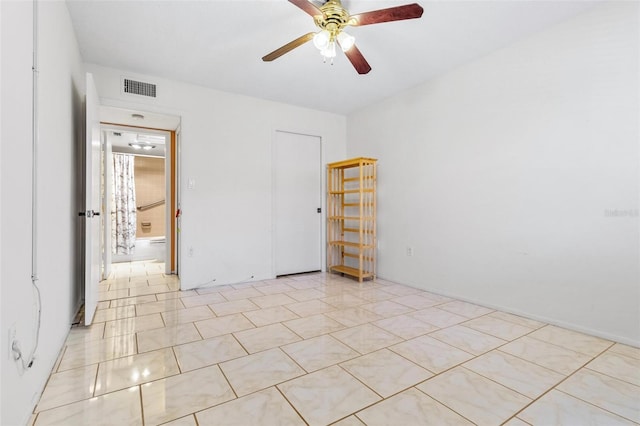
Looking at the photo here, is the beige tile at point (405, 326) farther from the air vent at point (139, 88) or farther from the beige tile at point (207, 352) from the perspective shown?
the air vent at point (139, 88)

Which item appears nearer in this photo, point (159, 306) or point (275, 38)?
point (275, 38)

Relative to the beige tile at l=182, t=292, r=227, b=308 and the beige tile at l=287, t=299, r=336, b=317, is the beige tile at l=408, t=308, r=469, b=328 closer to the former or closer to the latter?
the beige tile at l=287, t=299, r=336, b=317

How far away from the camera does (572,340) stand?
89.3 inches

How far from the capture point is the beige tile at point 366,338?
2164 millimetres

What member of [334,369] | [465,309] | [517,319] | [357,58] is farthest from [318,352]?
[357,58]

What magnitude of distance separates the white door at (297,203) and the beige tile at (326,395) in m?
2.69

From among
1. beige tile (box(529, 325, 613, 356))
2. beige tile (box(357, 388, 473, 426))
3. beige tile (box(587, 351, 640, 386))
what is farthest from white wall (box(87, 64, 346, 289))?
beige tile (box(587, 351, 640, 386))

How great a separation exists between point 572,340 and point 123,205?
768cm

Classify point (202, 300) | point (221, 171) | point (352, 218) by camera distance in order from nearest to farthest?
point (202, 300) < point (221, 171) < point (352, 218)

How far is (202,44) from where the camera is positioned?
2.81m

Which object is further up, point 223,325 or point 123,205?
point 123,205

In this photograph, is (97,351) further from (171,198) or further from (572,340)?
(572,340)

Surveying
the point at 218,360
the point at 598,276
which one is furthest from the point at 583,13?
the point at 218,360

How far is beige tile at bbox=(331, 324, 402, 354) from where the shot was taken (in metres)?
2.16
